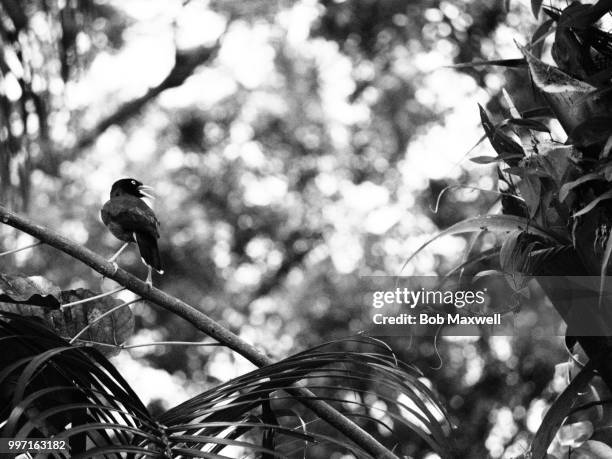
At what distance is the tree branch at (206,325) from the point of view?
1.28 m

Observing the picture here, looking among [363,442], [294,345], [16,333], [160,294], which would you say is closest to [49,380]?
[16,333]

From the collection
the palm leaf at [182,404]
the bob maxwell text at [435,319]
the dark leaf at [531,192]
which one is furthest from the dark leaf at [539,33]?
the palm leaf at [182,404]

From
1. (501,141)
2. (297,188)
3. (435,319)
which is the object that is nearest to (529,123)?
(501,141)

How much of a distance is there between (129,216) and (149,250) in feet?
0.38

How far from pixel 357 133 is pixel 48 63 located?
7.50 m

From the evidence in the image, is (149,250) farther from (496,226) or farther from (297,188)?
(297,188)

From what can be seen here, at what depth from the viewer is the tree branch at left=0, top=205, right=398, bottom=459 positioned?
4.21 ft

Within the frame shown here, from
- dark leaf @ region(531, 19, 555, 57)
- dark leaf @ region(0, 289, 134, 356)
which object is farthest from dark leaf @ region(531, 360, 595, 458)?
dark leaf @ region(0, 289, 134, 356)

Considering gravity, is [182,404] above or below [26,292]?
below

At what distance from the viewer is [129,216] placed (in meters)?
2.48

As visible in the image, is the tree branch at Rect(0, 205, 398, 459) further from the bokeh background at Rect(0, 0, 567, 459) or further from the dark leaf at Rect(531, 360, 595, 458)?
the bokeh background at Rect(0, 0, 567, 459)

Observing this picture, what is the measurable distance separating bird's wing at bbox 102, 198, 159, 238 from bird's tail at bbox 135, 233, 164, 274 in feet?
0.05

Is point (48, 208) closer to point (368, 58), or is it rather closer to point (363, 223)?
point (363, 223)

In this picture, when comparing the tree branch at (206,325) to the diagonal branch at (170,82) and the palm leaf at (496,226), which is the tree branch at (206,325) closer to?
the palm leaf at (496,226)
